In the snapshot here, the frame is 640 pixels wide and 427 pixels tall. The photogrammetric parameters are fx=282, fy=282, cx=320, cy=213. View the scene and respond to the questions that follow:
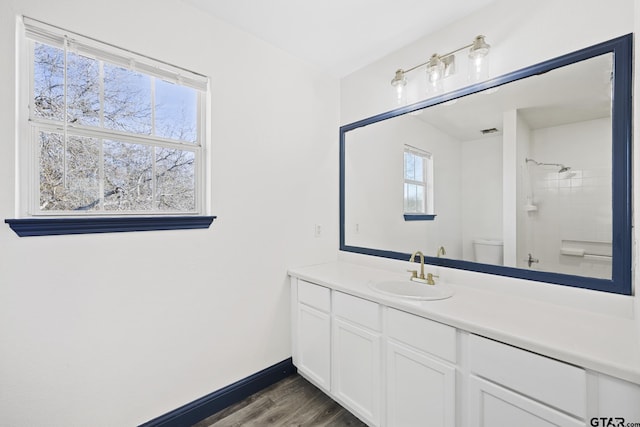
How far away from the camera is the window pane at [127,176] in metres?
1.51

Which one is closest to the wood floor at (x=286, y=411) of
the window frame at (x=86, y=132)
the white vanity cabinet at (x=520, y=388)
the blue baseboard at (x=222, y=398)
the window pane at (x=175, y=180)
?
the blue baseboard at (x=222, y=398)

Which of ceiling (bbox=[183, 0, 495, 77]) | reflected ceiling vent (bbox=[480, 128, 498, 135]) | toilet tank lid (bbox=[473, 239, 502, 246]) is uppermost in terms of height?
ceiling (bbox=[183, 0, 495, 77])

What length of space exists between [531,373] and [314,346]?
128cm

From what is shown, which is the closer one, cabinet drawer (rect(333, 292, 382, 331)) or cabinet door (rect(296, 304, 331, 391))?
cabinet drawer (rect(333, 292, 382, 331))

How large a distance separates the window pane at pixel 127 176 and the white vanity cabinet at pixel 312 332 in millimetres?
1169

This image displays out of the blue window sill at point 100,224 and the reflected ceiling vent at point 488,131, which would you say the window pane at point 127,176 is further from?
the reflected ceiling vent at point 488,131

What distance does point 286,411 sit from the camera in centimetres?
181

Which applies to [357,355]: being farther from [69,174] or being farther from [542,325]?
[69,174]

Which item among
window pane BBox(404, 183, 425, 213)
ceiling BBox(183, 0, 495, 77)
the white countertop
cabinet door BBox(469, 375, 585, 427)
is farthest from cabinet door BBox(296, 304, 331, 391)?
ceiling BBox(183, 0, 495, 77)

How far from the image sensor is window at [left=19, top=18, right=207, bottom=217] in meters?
1.32

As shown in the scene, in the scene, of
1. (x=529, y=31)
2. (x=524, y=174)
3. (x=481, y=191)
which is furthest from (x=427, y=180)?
(x=529, y=31)

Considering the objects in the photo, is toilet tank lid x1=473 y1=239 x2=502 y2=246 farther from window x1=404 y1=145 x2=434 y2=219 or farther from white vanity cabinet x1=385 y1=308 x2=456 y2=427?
white vanity cabinet x1=385 y1=308 x2=456 y2=427

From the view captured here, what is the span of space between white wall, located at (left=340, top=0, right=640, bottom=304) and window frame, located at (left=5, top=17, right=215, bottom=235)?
1443mm

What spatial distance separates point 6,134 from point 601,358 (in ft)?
7.88
